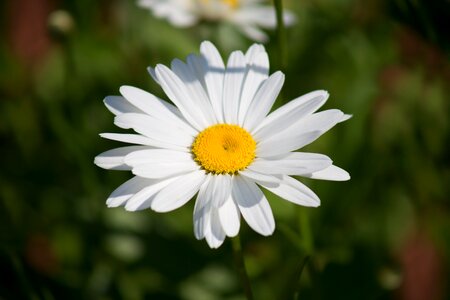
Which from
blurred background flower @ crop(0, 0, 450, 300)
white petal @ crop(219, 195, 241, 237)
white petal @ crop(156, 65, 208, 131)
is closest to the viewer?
white petal @ crop(219, 195, 241, 237)

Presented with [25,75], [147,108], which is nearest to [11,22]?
[25,75]

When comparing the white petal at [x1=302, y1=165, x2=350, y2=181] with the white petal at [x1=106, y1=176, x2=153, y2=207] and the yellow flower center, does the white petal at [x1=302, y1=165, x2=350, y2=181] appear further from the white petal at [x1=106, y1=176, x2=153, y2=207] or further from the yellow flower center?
the white petal at [x1=106, y1=176, x2=153, y2=207]

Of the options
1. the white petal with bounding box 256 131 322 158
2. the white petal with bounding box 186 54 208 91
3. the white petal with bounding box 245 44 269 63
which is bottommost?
the white petal with bounding box 256 131 322 158

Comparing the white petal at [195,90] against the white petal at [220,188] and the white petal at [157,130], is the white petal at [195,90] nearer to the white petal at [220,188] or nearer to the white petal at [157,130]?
the white petal at [157,130]

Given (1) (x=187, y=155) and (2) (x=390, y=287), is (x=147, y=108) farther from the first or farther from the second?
(2) (x=390, y=287)

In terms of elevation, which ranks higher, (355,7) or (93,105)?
(355,7)

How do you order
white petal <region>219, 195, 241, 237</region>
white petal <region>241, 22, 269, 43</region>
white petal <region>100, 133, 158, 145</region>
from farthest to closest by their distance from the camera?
white petal <region>241, 22, 269, 43</region>
white petal <region>100, 133, 158, 145</region>
white petal <region>219, 195, 241, 237</region>

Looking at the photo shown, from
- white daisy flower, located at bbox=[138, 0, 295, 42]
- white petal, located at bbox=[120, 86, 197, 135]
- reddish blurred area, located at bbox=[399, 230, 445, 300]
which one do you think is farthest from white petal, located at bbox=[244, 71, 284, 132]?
reddish blurred area, located at bbox=[399, 230, 445, 300]
